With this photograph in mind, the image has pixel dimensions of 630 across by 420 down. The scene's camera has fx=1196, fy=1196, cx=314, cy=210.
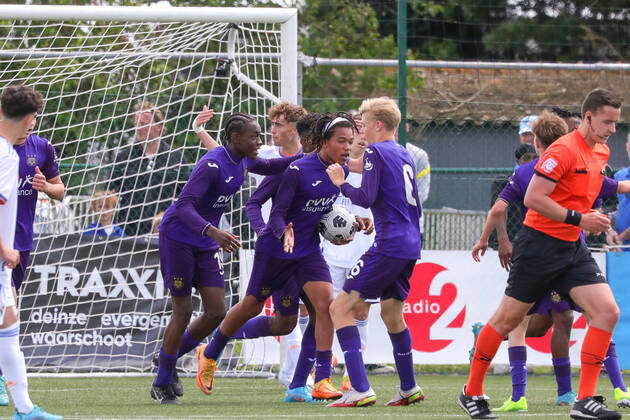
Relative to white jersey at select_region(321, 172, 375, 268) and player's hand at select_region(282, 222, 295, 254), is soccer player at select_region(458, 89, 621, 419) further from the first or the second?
white jersey at select_region(321, 172, 375, 268)

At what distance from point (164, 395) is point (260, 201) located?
1.56 m

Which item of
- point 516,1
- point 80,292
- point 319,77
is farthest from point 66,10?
point 516,1

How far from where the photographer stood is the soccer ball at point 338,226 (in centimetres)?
841

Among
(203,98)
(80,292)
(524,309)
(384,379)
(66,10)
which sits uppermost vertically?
(66,10)

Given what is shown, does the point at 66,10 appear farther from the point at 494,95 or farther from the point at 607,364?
the point at 494,95

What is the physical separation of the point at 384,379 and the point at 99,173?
11.1 feet

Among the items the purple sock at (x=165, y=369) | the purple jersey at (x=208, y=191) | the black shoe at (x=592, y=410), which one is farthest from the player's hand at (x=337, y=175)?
the black shoe at (x=592, y=410)

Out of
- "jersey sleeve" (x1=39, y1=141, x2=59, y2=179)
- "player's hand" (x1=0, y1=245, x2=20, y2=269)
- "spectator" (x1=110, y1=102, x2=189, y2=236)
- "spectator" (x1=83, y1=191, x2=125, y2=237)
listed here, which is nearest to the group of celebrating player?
"player's hand" (x1=0, y1=245, x2=20, y2=269)

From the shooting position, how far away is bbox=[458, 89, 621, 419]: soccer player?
6.99m

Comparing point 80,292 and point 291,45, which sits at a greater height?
point 291,45

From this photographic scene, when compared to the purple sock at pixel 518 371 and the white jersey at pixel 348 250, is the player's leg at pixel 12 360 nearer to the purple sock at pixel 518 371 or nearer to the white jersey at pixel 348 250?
the purple sock at pixel 518 371

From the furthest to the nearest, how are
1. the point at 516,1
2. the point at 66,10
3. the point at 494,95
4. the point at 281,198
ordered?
the point at 516,1, the point at 494,95, the point at 66,10, the point at 281,198

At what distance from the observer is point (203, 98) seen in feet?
40.7

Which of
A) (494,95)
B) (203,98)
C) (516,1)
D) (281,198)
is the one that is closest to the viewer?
(281,198)
